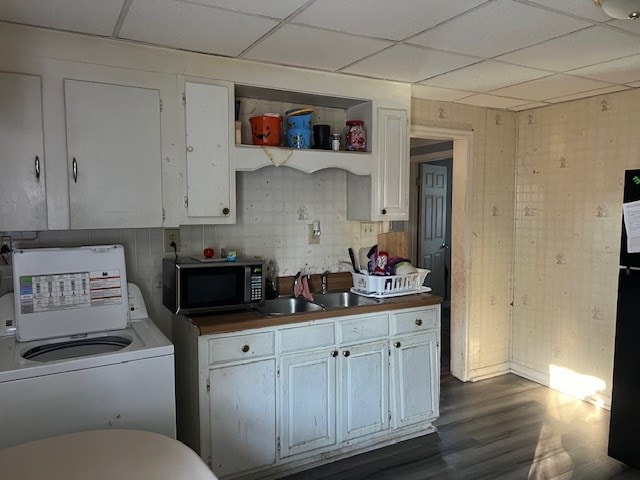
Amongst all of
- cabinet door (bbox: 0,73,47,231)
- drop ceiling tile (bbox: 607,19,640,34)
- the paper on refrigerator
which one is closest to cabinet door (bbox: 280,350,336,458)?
cabinet door (bbox: 0,73,47,231)

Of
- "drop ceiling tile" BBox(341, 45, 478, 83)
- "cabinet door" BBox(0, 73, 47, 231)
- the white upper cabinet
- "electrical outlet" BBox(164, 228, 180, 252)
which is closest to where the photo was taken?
"cabinet door" BBox(0, 73, 47, 231)

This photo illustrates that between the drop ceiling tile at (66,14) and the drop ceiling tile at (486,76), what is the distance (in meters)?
1.88

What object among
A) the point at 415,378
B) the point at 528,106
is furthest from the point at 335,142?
the point at 528,106

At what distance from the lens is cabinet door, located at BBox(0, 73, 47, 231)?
2.14 m

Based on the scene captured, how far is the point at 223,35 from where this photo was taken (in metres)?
2.27

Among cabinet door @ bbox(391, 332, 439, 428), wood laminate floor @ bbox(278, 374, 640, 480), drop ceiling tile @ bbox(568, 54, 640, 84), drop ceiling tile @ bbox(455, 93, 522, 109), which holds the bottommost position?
wood laminate floor @ bbox(278, 374, 640, 480)

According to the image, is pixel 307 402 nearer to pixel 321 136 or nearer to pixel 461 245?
pixel 321 136

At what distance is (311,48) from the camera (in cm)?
246

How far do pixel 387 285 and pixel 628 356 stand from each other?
1362 mm

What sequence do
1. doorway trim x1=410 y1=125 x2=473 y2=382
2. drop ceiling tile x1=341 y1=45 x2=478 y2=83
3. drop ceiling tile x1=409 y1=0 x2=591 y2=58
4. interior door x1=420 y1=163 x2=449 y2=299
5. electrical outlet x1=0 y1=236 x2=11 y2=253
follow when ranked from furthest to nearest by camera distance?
interior door x1=420 y1=163 x2=449 y2=299 → doorway trim x1=410 y1=125 x2=473 y2=382 → drop ceiling tile x1=341 y1=45 x2=478 y2=83 → electrical outlet x1=0 y1=236 x2=11 y2=253 → drop ceiling tile x1=409 y1=0 x2=591 y2=58

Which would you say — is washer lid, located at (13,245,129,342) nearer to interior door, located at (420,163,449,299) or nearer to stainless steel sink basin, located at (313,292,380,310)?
stainless steel sink basin, located at (313,292,380,310)

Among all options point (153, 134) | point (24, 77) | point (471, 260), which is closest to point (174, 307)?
point (153, 134)

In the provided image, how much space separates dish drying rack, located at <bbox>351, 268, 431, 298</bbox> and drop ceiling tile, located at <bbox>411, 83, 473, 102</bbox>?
48.7 inches

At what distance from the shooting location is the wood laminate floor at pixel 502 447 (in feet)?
8.82
